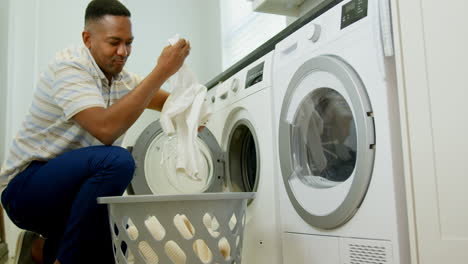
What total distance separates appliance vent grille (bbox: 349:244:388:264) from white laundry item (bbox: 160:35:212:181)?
518 mm

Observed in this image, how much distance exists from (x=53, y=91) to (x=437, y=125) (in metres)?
1.07

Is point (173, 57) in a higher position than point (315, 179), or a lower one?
higher

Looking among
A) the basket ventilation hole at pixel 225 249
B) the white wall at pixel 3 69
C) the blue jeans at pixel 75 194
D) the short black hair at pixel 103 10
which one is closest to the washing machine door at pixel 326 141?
the basket ventilation hole at pixel 225 249

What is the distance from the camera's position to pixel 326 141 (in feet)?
4.07

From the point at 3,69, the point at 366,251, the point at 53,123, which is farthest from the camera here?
the point at 3,69

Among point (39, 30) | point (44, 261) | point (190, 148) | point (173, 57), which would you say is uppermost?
point (39, 30)

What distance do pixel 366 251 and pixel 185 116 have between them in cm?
72

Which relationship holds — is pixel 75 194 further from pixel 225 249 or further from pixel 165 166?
pixel 165 166

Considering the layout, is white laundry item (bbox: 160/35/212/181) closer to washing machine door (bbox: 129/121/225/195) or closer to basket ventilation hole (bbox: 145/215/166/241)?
basket ventilation hole (bbox: 145/215/166/241)

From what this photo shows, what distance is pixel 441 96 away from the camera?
0.85 meters

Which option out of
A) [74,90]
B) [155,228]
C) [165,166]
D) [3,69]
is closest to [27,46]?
[3,69]

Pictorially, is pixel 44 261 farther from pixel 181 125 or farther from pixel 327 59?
pixel 327 59

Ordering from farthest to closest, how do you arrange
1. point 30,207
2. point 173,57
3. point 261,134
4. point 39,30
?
point 39,30 → point 261,134 → point 173,57 → point 30,207

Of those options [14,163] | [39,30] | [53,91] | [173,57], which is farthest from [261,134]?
[39,30]
